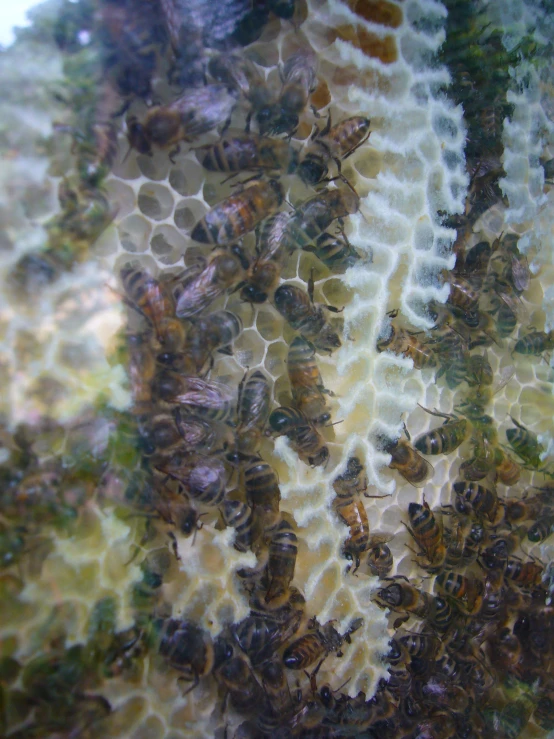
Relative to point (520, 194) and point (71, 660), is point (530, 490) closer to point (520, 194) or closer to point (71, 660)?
point (520, 194)

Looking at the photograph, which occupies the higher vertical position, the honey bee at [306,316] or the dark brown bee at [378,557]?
the honey bee at [306,316]

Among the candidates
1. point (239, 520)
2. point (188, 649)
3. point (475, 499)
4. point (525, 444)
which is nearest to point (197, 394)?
point (239, 520)

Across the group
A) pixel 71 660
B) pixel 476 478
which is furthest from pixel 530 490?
pixel 71 660

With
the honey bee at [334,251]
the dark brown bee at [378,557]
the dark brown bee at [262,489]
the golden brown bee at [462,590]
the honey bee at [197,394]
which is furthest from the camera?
the golden brown bee at [462,590]

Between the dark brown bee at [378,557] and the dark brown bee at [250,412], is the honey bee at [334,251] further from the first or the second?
the dark brown bee at [378,557]

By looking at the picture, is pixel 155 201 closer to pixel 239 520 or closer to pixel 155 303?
pixel 155 303

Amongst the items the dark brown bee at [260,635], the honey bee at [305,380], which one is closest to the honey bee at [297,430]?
the honey bee at [305,380]

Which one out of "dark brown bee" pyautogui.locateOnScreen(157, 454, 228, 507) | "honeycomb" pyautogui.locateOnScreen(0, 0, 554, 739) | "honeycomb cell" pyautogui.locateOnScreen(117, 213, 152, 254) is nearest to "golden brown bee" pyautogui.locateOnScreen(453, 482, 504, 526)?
"honeycomb" pyautogui.locateOnScreen(0, 0, 554, 739)

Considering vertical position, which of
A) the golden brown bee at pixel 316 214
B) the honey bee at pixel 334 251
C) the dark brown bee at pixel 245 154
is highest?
the dark brown bee at pixel 245 154
